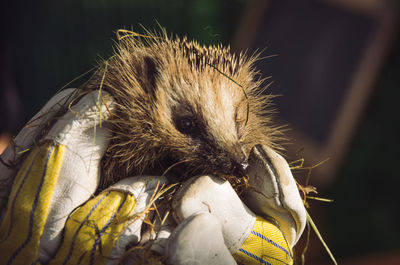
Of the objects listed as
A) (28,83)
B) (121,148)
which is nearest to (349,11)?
(121,148)

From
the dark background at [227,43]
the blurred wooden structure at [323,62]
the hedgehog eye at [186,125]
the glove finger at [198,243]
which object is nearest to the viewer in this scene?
the glove finger at [198,243]

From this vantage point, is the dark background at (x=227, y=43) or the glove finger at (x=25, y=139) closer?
the glove finger at (x=25, y=139)

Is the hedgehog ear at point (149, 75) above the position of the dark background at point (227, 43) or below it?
above

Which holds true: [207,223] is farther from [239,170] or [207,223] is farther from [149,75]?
[149,75]

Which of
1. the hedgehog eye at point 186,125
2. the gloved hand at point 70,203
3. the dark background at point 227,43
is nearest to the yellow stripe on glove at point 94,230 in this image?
the gloved hand at point 70,203

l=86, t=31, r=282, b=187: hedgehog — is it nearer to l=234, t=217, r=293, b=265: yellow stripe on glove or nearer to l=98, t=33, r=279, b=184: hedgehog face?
l=98, t=33, r=279, b=184: hedgehog face

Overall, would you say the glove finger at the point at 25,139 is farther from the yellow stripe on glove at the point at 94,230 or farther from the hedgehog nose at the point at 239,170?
the hedgehog nose at the point at 239,170

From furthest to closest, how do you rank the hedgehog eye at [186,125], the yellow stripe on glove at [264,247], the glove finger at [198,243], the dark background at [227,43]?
1. the dark background at [227,43]
2. the hedgehog eye at [186,125]
3. the yellow stripe on glove at [264,247]
4. the glove finger at [198,243]
